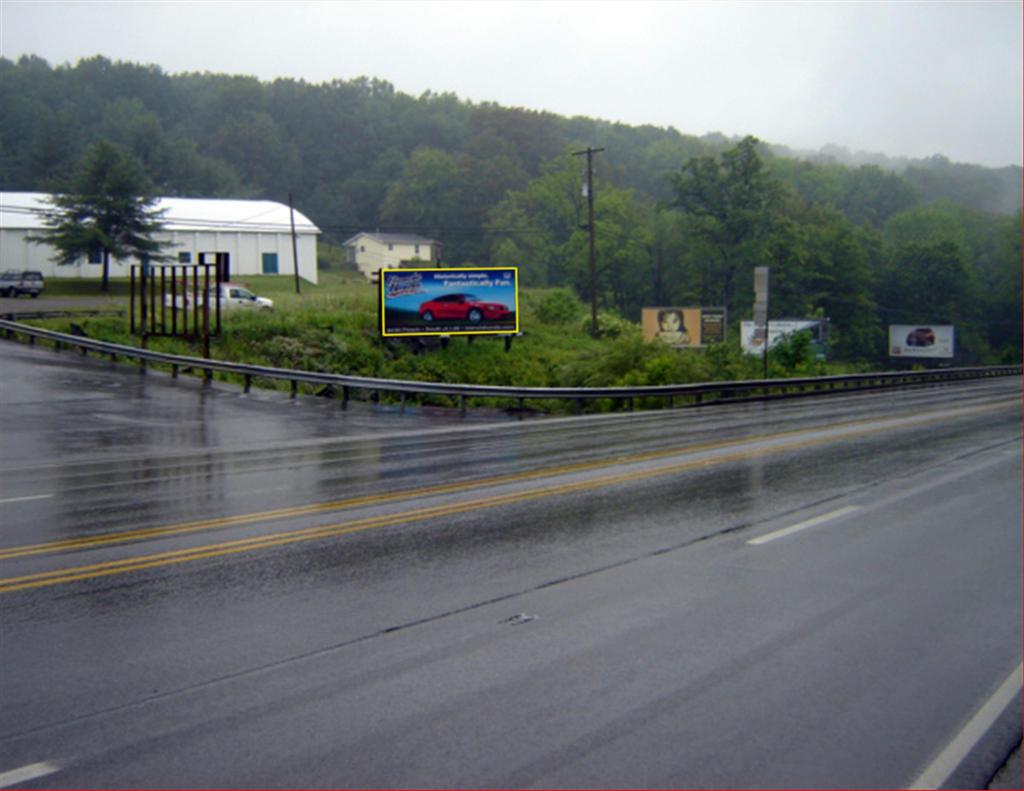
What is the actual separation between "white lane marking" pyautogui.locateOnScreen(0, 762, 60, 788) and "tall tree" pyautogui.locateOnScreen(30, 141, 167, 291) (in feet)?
195

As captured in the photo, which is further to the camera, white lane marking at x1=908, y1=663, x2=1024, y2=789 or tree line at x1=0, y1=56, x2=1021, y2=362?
tree line at x1=0, y1=56, x2=1021, y2=362

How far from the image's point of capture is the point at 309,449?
20.8 metres

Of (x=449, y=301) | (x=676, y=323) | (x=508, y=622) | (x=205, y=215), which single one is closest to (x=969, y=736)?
(x=508, y=622)

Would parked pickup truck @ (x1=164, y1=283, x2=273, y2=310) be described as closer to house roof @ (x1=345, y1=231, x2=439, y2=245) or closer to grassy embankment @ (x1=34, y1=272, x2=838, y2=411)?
grassy embankment @ (x1=34, y1=272, x2=838, y2=411)

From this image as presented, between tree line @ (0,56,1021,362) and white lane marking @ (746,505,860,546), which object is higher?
tree line @ (0,56,1021,362)

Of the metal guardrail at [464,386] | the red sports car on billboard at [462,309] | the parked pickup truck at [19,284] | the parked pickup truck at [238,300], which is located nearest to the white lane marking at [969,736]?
the metal guardrail at [464,386]

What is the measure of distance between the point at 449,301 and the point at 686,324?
35.1m

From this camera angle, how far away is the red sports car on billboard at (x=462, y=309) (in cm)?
4494

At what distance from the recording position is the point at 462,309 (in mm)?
45625

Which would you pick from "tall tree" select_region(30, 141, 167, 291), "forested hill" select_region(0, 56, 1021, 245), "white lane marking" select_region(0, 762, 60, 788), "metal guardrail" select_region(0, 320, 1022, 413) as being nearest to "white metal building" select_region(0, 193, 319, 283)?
"tall tree" select_region(30, 141, 167, 291)

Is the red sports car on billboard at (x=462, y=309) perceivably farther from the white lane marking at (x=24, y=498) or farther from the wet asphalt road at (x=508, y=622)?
the white lane marking at (x=24, y=498)

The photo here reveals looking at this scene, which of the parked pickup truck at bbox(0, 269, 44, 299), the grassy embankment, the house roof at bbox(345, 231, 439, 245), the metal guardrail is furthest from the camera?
the house roof at bbox(345, 231, 439, 245)

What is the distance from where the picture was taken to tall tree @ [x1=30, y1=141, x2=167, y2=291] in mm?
62094

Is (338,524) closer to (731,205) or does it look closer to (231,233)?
(231,233)
